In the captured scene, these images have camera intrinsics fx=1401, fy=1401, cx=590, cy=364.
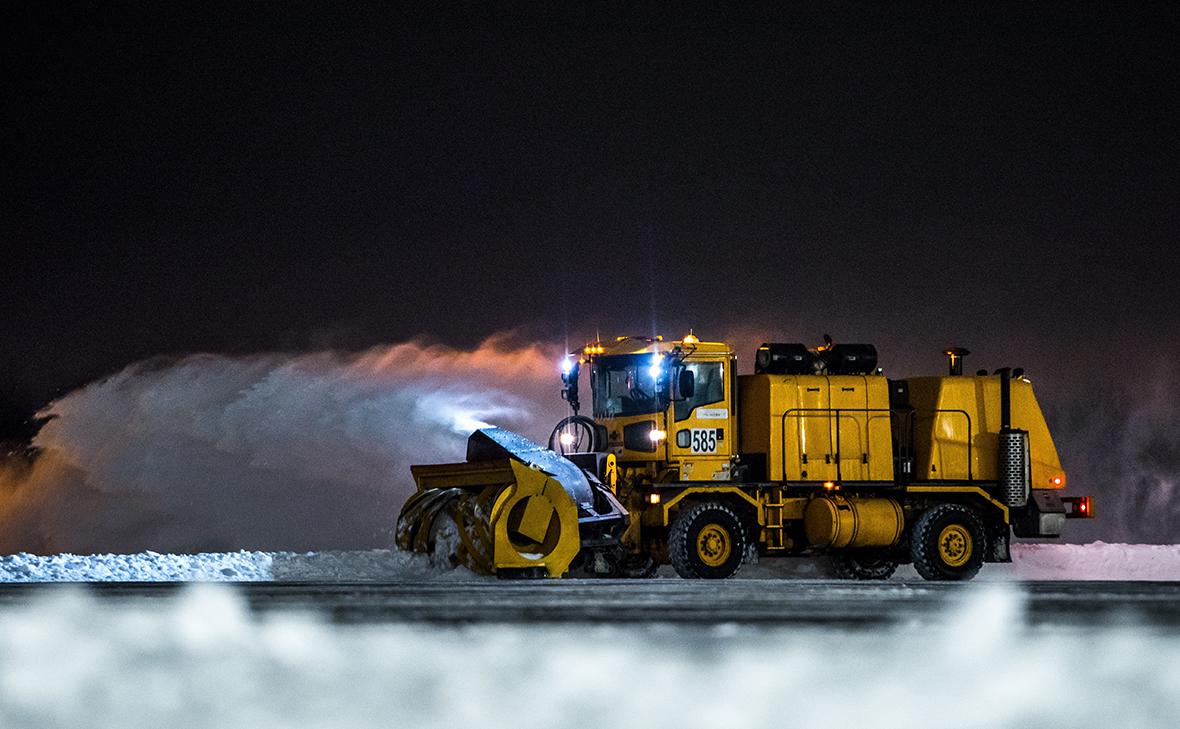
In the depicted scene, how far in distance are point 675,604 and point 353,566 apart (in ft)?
44.6

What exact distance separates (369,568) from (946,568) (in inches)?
349

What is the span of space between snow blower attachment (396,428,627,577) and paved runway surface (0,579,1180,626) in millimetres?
7029

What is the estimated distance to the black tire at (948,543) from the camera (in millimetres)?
21703

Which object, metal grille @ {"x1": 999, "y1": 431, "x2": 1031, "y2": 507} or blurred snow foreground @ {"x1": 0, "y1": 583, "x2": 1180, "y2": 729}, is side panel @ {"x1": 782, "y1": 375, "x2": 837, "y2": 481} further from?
blurred snow foreground @ {"x1": 0, "y1": 583, "x2": 1180, "y2": 729}

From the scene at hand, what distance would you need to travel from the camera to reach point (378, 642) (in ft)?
20.7

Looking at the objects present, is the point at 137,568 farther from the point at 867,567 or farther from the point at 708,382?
the point at 867,567

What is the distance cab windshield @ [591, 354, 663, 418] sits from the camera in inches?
832

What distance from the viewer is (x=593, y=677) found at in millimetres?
5844

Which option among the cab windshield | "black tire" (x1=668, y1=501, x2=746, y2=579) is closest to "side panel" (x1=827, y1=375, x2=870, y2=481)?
"black tire" (x1=668, y1=501, x2=746, y2=579)

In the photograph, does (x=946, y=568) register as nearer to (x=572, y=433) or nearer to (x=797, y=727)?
(x=572, y=433)

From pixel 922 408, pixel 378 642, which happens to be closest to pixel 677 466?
→ pixel 922 408

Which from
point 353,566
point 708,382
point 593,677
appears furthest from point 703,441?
point 593,677

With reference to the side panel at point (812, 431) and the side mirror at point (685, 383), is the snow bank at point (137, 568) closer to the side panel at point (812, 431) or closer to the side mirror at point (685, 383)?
the side mirror at point (685, 383)

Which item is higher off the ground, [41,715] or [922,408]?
[922,408]
